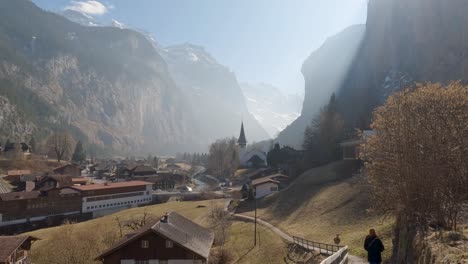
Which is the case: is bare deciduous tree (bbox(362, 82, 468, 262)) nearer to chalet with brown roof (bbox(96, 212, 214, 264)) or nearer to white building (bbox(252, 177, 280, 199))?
chalet with brown roof (bbox(96, 212, 214, 264))

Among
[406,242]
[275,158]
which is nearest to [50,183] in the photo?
[275,158]

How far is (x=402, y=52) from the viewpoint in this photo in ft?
410

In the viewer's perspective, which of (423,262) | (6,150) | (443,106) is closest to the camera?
(423,262)

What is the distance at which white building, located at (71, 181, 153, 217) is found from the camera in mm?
73125

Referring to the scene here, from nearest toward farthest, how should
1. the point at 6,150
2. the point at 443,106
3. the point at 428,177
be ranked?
1. the point at 428,177
2. the point at 443,106
3. the point at 6,150

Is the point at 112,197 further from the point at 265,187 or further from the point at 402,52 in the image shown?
the point at 402,52

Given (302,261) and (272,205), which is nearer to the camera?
(302,261)

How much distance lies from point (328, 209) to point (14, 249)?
35.0 meters

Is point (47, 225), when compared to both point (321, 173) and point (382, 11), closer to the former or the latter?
point (321, 173)

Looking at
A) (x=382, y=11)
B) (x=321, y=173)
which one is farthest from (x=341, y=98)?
(x=321, y=173)

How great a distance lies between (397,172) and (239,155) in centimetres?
11597

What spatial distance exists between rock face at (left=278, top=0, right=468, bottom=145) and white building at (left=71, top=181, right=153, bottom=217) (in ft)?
170

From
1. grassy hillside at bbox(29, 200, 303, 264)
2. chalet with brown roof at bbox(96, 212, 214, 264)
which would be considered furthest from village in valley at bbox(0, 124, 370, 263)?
grassy hillside at bbox(29, 200, 303, 264)

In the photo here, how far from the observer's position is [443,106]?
1972 centimetres
